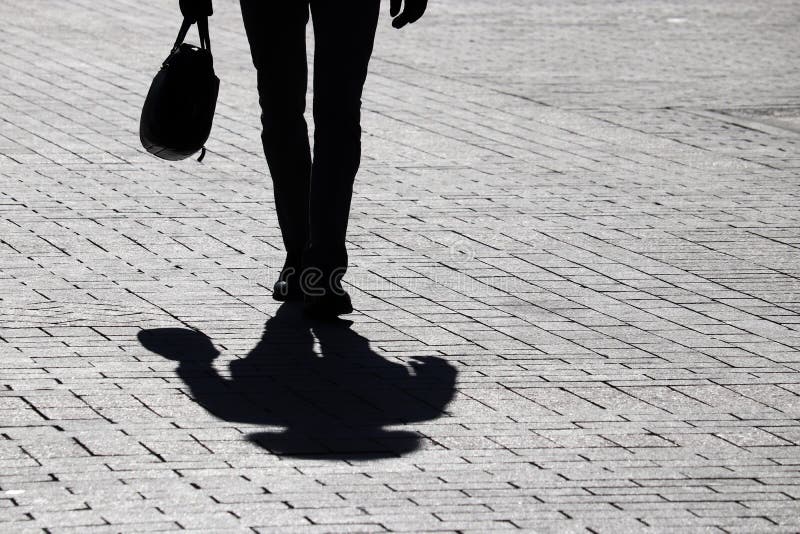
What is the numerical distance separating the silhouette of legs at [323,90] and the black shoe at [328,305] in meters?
0.04

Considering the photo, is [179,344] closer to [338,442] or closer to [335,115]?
[335,115]

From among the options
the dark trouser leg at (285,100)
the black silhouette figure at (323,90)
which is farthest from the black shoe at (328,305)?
the dark trouser leg at (285,100)

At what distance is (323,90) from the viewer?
6.18 m

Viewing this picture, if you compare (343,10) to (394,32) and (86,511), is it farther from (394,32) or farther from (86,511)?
(394,32)

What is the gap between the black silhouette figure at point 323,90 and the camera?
241 inches

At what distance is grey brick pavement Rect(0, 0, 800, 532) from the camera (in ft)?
14.4

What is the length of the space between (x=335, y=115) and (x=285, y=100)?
281mm

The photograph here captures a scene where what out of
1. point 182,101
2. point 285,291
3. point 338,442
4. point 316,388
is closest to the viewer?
point 338,442

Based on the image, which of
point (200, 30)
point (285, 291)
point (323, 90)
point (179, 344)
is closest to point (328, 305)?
point (285, 291)

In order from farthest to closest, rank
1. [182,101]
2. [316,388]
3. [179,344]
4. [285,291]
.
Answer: [285,291] → [182,101] → [179,344] → [316,388]

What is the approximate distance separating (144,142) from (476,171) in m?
3.21

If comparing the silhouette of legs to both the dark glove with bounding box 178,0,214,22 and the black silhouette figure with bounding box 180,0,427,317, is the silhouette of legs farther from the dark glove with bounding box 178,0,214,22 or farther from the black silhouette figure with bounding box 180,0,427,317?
the dark glove with bounding box 178,0,214,22

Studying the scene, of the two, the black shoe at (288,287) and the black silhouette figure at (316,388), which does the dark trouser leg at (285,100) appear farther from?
the black silhouette figure at (316,388)

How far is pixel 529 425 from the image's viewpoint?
502 cm
